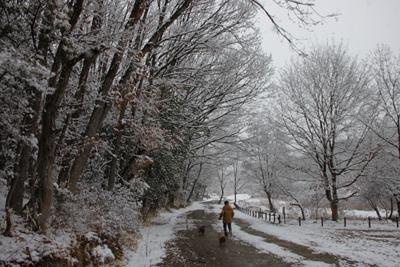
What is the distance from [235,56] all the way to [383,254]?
8.85 m

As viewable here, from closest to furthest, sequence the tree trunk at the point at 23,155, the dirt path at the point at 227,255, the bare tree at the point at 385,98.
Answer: the tree trunk at the point at 23,155, the dirt path at the point at 227,255, the bare tree at the point at 385,98

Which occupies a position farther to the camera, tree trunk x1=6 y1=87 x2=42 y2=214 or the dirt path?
the dirt path

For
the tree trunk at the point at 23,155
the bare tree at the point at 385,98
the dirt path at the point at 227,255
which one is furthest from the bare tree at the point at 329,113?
the tree trunk at the point at 23,155

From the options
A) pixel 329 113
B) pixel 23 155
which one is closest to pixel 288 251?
pixel 23 155

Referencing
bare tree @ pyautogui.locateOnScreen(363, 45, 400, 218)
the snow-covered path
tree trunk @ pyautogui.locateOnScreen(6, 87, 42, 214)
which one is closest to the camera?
tree trunk @ pyautogui.locateOnScreen(6, 87, 42, 214)

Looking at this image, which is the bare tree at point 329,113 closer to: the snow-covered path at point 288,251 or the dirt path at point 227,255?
the snow-covered path at point 288,251

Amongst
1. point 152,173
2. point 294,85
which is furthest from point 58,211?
point 294,85

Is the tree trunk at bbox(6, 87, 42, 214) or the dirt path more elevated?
the tree trunk at bbox(6, 87, 42, 214)

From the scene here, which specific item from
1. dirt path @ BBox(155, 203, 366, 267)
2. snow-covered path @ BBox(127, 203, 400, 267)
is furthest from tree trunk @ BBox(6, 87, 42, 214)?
dirt path @ BBox(155, 203, 366, 267)

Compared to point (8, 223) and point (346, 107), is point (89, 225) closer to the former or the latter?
point (8, 223)

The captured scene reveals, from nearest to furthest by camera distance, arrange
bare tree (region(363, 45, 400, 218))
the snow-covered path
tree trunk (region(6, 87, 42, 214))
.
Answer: tree trunk (region(6, 87, 42, 214)) < the snow-covered path < bare tree (region(363, 45, 400, 218))

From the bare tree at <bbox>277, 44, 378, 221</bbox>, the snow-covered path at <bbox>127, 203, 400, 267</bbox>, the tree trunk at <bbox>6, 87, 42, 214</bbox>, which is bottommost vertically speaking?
Answer: the snow-covered path at <bbox>127, 203, 400, 267</bbox>

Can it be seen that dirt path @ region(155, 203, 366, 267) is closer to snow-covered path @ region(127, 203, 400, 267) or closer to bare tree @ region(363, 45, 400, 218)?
snow-covered path @ region(127, 203, 400, 267)

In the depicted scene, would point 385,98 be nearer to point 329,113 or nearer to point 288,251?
point 329,113
